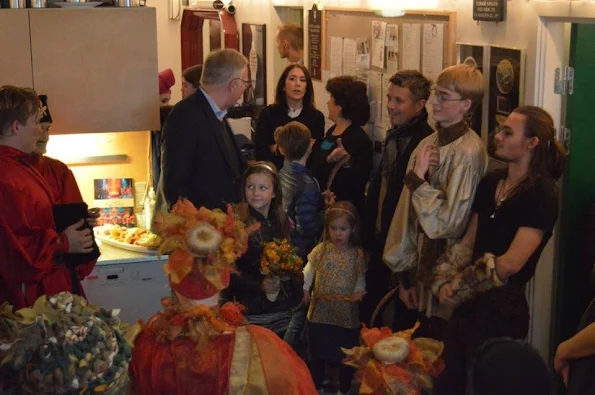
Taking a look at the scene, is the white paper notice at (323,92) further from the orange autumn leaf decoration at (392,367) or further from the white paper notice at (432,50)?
the orange autumn leaf decoration at (392,367)

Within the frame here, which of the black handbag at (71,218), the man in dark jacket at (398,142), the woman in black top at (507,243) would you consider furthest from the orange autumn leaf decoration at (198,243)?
the man in dark jacket at (398,142)

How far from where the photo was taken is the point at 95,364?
1.92 meters

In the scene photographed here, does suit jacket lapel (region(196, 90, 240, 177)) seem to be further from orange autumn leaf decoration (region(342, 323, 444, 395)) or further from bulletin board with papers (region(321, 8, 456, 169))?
orange autumn leaf decoration (region(342, 323, 444, 395))

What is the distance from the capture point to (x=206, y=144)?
4.43 meters

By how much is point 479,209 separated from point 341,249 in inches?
42.1

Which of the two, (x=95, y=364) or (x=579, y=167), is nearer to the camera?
(x=95, y=364)

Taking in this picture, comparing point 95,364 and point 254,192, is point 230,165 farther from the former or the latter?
point 95,364

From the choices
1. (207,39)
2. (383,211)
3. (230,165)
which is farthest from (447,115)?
(207,39)

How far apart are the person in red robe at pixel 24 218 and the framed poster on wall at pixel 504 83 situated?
1856 mm

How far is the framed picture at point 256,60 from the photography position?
817cm

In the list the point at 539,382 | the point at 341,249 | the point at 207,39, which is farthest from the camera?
the point at 207,39

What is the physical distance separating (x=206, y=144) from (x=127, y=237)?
0.91 metres

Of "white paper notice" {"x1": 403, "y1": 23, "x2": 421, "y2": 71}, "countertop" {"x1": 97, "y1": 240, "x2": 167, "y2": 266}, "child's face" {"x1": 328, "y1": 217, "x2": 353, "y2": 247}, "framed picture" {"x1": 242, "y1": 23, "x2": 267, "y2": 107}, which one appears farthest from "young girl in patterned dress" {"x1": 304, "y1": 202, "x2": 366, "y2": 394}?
"framed picture" {"x1": 242, "y1": 23, "x2": 267, "y2": 107}

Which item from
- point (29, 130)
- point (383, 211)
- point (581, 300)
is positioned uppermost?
point (29, 130)
